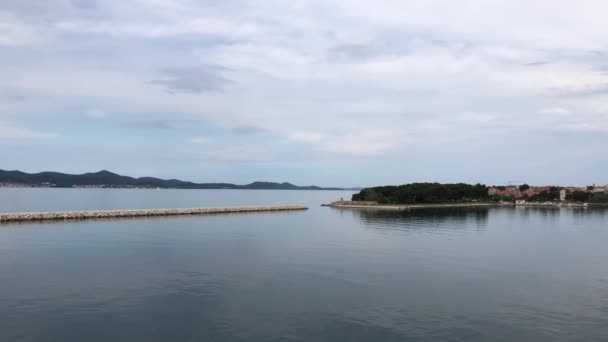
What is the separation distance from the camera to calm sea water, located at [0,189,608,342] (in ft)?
64.1

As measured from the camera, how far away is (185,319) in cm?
2069

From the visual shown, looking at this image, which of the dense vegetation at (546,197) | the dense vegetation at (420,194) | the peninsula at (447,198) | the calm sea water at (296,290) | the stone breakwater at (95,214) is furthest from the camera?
the dense vegetation at (546,197)

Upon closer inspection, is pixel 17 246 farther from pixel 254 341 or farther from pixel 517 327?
pixel 517 327

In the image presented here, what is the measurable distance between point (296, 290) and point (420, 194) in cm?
11668

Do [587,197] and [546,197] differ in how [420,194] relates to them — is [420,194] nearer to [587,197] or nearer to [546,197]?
[546,197]

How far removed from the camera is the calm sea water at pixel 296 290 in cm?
1953

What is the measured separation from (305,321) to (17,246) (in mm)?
34570

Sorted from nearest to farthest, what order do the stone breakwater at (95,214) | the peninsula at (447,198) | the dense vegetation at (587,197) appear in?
the stone breakwater at (95,214) < the peninsula at (447,198) < the dense vegetation at (587,197)

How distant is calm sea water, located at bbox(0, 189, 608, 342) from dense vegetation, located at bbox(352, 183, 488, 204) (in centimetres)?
8606

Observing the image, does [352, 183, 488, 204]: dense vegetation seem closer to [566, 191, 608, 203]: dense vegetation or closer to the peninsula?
the peninsula

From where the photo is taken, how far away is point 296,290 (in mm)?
26266

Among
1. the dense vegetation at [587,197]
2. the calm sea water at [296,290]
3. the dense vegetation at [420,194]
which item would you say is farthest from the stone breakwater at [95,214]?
the dense vegetation at [587,197]

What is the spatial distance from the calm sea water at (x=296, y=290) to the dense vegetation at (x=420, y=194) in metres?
86.1

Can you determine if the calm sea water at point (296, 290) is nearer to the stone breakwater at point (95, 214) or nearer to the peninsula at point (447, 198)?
the stone breakwater at point (95, 214)
